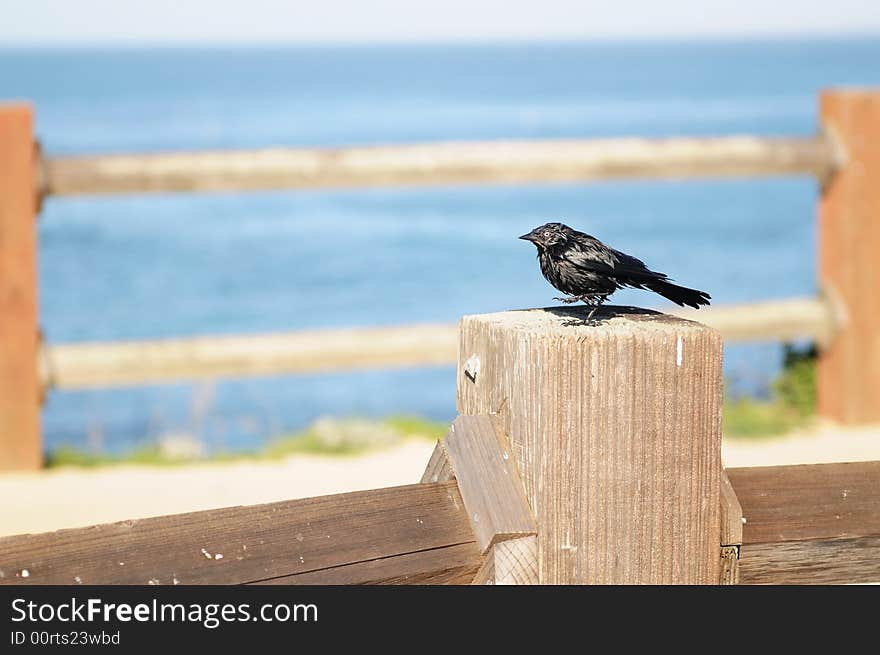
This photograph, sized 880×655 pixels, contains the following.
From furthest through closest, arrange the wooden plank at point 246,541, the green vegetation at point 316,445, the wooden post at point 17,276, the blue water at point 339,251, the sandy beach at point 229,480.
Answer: the blue water at point 339,251
the green vegetation at point 316,445
the wooden post at point 17,276
the sandy beach at point 229,480
the wooden plank at point 246,541

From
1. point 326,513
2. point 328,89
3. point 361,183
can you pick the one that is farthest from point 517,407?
point 328,89

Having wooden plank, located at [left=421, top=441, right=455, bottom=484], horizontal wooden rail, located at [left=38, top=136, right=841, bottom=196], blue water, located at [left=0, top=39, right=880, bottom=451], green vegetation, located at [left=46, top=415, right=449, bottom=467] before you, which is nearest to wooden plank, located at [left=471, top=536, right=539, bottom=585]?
wooden plank, located at [left=421, top=441, right=455, bottom=484]

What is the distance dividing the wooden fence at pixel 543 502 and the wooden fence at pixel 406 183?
3484mm

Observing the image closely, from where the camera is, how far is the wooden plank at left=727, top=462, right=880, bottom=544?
61.2 inches

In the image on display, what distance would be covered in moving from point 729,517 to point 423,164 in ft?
11.8

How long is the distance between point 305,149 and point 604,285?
3.40 metres

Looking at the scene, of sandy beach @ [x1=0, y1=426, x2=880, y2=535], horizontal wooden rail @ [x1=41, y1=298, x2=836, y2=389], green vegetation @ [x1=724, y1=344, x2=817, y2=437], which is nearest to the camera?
sandy beach @ [x1=0, y1=426, x2=880, y2=535]

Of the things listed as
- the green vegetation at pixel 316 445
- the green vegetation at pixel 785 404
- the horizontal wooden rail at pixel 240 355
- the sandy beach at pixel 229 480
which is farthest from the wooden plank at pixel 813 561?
the green vegetation at pixel 785 404

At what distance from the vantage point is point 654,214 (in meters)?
29.7

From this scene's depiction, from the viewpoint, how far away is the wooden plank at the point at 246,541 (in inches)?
51.1

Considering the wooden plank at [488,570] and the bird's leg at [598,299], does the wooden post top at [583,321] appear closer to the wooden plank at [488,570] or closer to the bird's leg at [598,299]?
the bird's leg at [598,299]

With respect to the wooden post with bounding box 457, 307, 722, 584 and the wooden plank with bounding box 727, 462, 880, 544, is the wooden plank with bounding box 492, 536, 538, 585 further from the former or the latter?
the wooden plank with bounding box 727, 462, 880, 544

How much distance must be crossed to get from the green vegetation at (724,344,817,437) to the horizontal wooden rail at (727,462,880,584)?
151 inches

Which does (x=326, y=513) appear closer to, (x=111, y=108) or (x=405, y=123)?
(x=405, y=123)
